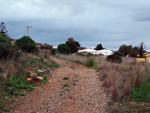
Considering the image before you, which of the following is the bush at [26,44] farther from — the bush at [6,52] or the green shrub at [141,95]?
the green shrub at [141,95]

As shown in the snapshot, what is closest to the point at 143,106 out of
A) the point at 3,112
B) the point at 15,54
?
the point at 3,112

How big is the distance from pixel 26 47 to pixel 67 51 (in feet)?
52.5

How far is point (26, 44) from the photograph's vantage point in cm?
1558

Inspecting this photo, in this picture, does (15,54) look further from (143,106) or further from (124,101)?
(143,106)

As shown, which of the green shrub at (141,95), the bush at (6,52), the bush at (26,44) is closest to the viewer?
the green shrub at (141,95)

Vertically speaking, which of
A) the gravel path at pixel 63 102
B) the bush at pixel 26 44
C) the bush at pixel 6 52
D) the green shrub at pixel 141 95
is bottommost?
the gravel path at pixel 63 102

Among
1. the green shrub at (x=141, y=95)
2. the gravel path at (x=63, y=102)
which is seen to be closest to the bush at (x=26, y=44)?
the gravel path at (x=63, y=102)

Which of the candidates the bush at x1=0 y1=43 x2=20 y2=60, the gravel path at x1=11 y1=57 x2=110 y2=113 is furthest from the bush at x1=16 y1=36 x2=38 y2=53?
the gravel path at x1=11 y1=57 x2=110 y2=113

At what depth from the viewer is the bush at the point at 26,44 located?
51.2 ft

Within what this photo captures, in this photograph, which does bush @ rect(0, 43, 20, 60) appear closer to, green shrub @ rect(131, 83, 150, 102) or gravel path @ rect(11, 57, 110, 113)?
gravel path @ rect(11, 57, 110, 113)

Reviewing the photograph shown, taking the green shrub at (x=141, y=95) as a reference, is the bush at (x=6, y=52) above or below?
above

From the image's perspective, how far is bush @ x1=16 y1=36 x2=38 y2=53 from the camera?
51.2 feet

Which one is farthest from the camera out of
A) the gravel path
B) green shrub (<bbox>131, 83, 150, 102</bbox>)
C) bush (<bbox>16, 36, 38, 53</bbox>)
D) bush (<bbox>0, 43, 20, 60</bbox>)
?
bush (<bbox>16, 36, 38, 53</bbox>)

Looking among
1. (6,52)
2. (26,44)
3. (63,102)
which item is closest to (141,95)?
(63,102)
